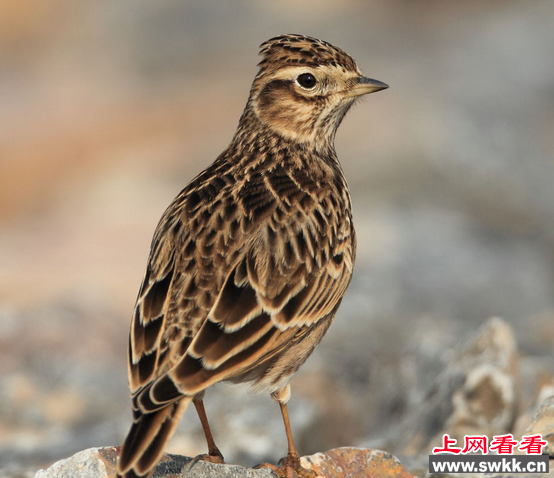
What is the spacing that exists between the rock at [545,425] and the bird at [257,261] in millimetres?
1493

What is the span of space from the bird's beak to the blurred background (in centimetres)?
313

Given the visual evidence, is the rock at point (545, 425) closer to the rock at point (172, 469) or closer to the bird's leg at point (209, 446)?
the rock at point (172, 469)

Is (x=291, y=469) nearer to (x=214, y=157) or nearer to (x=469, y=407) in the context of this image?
(x=469, y=407)

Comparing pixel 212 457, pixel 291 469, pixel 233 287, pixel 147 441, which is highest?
pixel 233 287

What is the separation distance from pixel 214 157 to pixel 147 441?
13.6 m

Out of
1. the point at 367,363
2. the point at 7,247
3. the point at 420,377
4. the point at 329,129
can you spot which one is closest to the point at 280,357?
the point at 329,129

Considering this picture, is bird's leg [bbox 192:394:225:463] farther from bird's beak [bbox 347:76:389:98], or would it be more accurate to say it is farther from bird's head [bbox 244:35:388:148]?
bird's beak [bbox 347:76:389:98]

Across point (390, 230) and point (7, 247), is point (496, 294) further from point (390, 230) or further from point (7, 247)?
point (7, 247)

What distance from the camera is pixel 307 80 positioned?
6.93m

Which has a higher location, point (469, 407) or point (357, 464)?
point (469, 407)

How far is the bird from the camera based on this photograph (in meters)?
5.19

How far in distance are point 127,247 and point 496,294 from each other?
19.2 ft

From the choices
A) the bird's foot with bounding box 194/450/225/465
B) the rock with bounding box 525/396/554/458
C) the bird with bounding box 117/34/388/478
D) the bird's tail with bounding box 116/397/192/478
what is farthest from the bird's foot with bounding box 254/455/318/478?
the rock with bounding box 525/396/554/458

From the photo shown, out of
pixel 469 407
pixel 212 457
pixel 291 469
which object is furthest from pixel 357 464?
pixel 469 407
